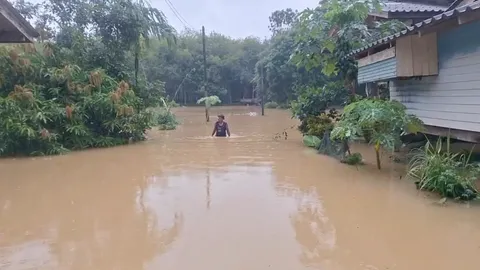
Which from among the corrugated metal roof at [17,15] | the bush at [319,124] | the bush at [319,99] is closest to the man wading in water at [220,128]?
the bush at [319,99]

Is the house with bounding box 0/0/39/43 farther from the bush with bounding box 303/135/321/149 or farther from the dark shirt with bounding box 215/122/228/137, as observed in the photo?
the dark shirt with bounding box 215/122/228/137

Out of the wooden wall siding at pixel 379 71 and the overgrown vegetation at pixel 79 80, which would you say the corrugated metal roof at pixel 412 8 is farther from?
the overgrown vegetation at pixel 79 80

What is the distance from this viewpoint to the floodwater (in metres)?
4.22

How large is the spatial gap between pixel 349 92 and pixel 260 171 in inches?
222

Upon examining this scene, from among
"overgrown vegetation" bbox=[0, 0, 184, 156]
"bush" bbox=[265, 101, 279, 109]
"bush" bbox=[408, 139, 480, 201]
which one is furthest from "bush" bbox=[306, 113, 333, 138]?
"bush" bbox=[265, 101, 279, 109]

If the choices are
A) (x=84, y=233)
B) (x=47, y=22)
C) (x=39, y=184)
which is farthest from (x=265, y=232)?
(x=47, y=22)

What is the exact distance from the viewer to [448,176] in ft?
20.7

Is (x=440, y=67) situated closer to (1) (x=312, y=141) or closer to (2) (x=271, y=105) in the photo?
(1) (x=312, y=141)

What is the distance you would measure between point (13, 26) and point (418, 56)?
6.71m

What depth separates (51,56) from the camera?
14.3 metres

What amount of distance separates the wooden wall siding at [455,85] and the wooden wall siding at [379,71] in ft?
2.30

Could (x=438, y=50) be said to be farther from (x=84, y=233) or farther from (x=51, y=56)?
(x=51, y=56)

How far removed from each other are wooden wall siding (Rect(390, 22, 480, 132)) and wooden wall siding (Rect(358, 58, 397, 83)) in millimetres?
701

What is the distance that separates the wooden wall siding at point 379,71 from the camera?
27.4 ft
